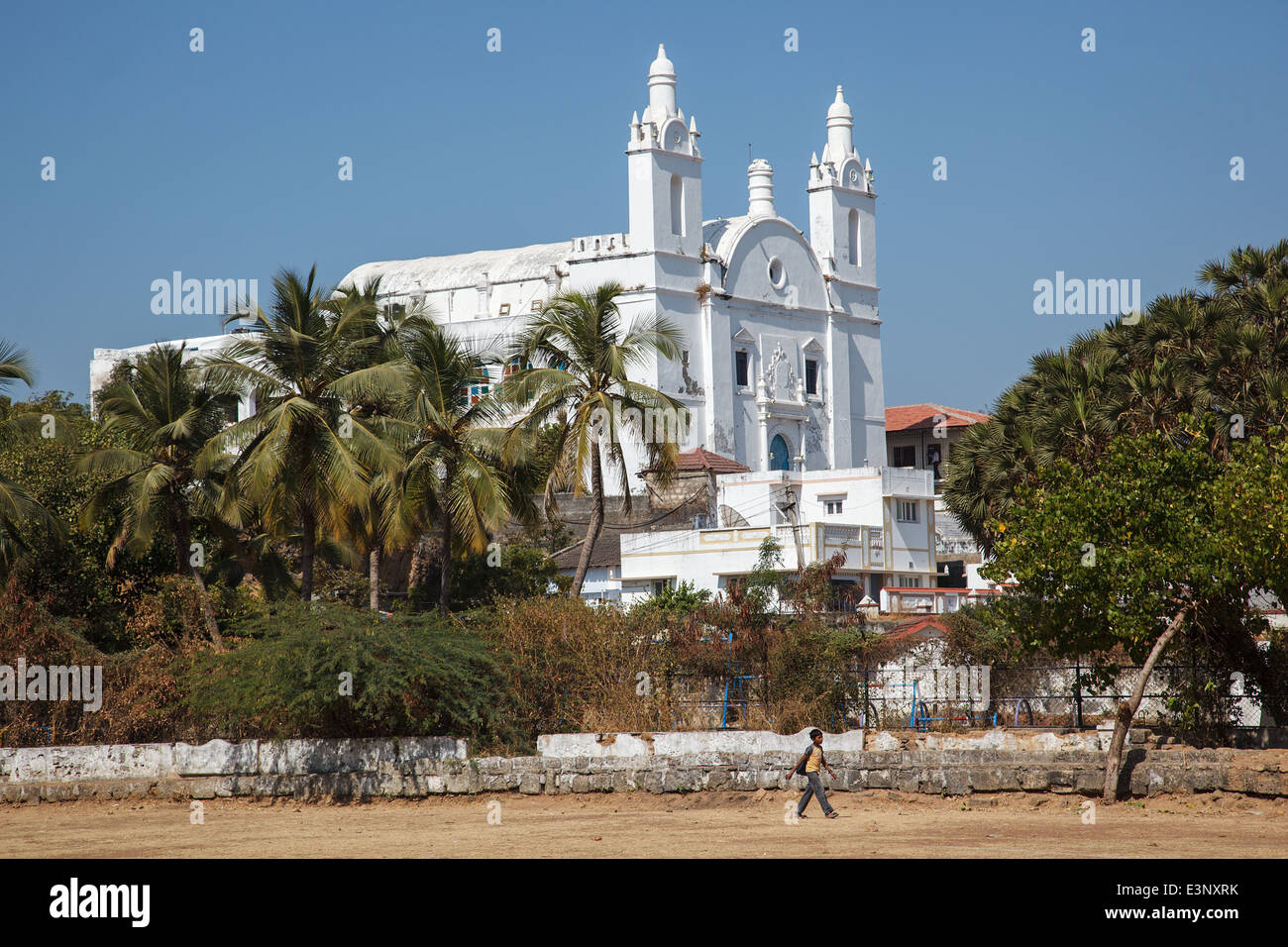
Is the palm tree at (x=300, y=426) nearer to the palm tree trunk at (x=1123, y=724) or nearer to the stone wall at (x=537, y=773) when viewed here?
the stone wall at (x=537, y=773)

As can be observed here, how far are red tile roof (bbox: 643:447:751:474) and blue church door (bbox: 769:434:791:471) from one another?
15.3ft

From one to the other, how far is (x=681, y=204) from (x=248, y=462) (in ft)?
122

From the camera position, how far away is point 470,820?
1944 cm

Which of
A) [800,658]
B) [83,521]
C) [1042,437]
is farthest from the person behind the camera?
[1042,437]

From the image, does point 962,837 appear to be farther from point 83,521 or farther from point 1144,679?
point 83,521

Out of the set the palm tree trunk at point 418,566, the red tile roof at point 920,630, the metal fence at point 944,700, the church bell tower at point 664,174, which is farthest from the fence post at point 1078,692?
the church bell tower at point 664,174

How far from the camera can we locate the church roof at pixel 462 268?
65500 mm

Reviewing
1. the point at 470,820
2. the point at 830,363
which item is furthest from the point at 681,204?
the point at 470,820

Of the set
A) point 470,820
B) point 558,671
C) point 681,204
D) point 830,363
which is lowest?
point 470,820

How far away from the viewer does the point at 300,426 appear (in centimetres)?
2652

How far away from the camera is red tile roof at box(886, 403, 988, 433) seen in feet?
Result: 232

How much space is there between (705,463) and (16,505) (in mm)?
32879

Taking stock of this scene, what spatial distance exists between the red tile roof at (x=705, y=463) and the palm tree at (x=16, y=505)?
1172 inches

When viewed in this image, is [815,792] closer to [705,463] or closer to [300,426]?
[300,426]
